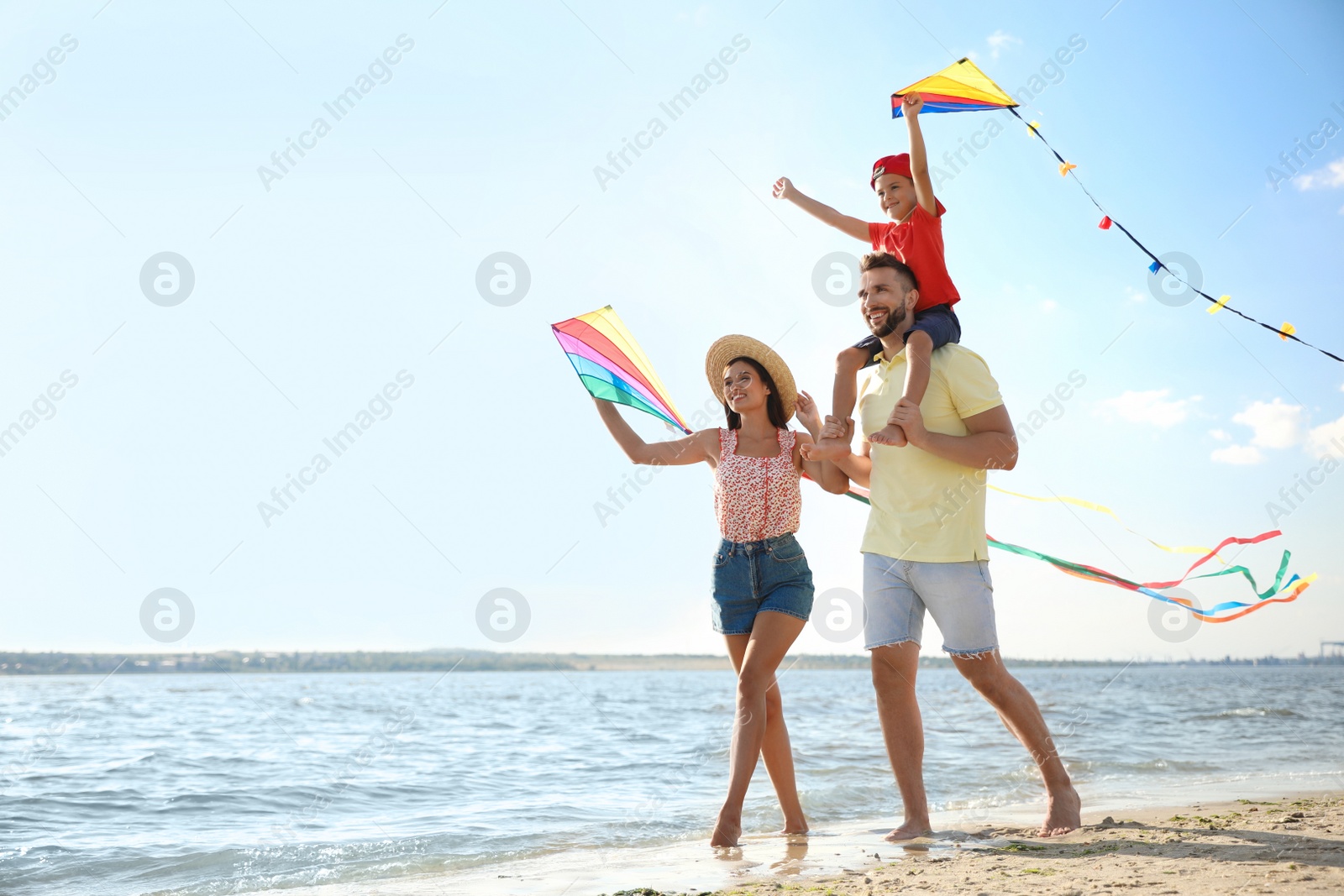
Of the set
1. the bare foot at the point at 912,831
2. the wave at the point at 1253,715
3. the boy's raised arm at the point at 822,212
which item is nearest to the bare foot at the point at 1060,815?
the bare foot at the point at 912,831

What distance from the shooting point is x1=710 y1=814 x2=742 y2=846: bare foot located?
387 centimetres

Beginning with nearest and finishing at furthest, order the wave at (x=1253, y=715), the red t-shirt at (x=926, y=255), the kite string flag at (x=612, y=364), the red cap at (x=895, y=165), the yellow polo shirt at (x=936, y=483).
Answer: the yellow polo shirt at (x=936, y=483) < the red t-shirt at (x=926, y=255) < the red cap at (x=895, y=165) < the kite string flag at (x=612, y=364) < the wave at (x=1253, y=715)

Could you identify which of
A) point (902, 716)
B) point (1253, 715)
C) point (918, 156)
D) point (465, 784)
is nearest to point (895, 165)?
point (918, 156)

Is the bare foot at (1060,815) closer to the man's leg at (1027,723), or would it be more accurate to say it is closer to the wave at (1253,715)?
the man's leg at (1027,723)

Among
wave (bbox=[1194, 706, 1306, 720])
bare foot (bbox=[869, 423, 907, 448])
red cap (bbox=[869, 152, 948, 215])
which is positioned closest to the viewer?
→ bare foot (bbox=[869, 423, 907, 448])

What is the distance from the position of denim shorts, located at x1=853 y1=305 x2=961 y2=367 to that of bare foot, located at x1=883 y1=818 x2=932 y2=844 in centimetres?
189

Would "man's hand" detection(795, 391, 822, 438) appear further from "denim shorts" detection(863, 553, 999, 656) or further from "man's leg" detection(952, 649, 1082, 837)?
"man's leg" detection(952, 649, 1082, 837)

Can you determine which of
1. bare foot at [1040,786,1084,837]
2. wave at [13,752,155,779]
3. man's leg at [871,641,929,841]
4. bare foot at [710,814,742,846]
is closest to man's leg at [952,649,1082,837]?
bare foot at [1040,786,1084,837]

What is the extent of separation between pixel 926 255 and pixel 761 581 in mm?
1545

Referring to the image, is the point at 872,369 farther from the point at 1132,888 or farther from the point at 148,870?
the point at 148,870

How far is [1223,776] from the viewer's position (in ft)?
22.6

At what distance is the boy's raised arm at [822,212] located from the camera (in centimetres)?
443

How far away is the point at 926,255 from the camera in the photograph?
3.97 m

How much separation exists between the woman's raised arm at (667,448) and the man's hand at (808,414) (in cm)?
40
